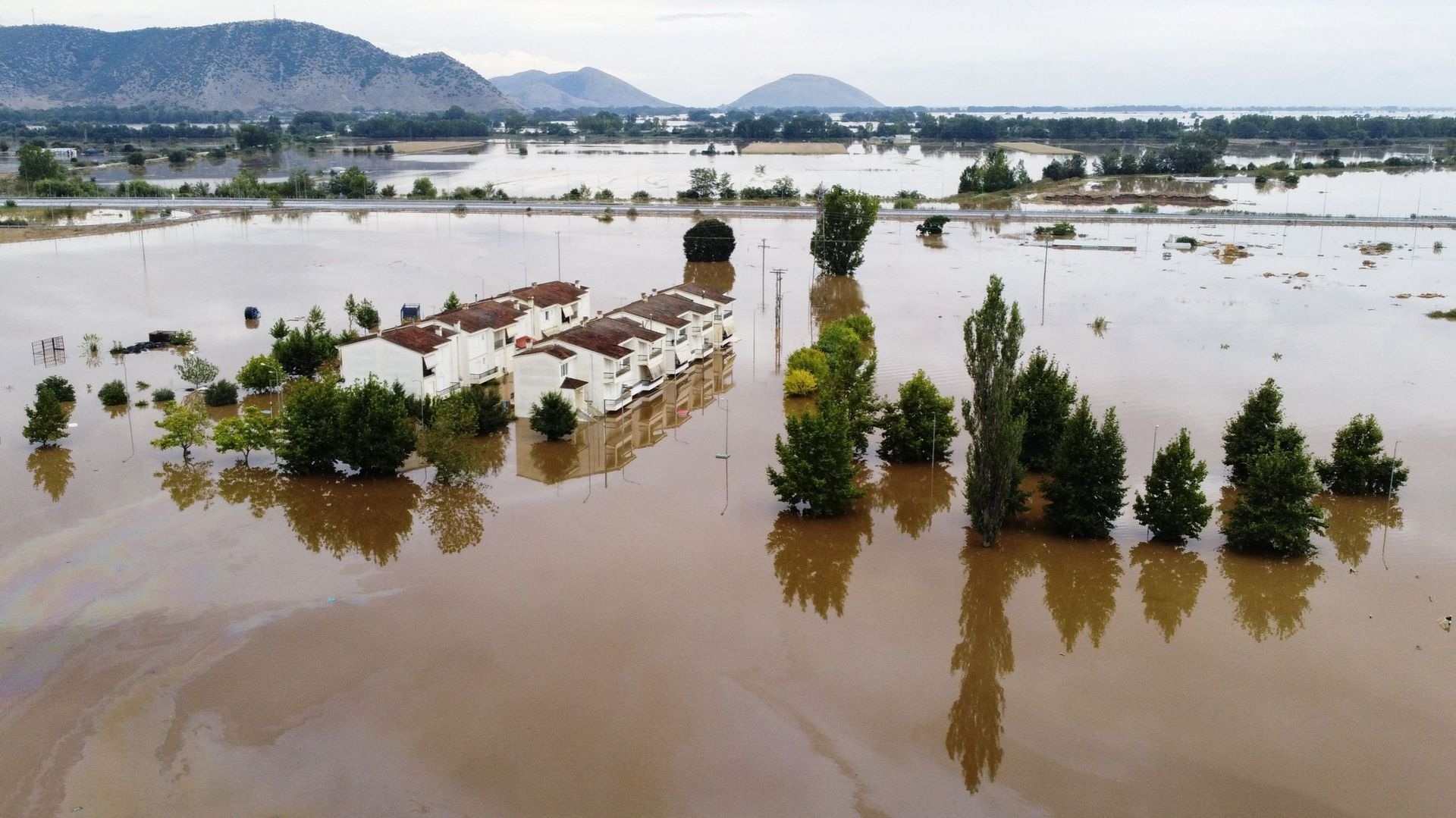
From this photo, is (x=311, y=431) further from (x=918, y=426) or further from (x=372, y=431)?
(x=918, y=426)

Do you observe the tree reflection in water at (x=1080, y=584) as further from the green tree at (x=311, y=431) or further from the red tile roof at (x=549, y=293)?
the red tile roof at (x=549, y=293)

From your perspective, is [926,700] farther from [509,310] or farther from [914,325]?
[914,325]

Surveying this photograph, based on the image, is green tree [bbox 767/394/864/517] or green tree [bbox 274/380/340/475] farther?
green tree [bbox 274/380/340/475]

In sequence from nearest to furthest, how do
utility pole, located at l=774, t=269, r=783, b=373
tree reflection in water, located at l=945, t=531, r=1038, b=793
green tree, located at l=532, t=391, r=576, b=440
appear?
tree reflection in water, located at l=945, t=531, r=1038, b=793 → green tree, located at l=532, t=391, r=576, b=440 → utility pole, located at l=774, t=269, r=783, b=373

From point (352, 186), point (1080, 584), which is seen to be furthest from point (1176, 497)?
point (352, 186)

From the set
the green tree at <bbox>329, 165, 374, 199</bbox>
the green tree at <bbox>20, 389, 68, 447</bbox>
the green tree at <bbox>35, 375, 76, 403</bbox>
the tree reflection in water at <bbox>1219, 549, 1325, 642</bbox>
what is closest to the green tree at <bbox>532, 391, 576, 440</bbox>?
the green tree at <bbox>20, 389, 68, 447</bbox>

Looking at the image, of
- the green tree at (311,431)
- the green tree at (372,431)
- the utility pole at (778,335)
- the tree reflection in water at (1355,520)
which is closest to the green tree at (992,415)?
the tree reflection in water at (1355,520)

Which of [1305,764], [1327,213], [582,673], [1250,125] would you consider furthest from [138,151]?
[1250,125]

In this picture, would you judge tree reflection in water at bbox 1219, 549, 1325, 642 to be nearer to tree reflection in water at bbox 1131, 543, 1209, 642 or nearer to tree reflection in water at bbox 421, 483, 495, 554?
tree reflection in water at bbox 1131, 543, 1209, 642
